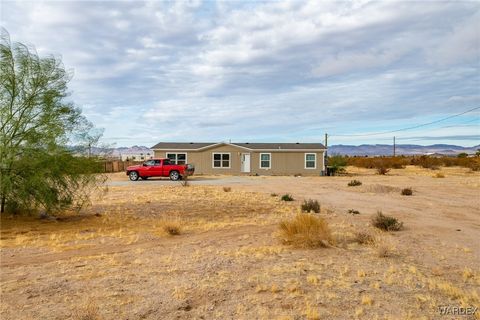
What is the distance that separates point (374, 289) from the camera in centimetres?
603

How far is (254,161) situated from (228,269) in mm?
33233

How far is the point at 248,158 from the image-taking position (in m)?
40.3

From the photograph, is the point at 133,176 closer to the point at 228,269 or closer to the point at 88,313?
the point at 228,269

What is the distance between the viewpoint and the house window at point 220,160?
4053 cm

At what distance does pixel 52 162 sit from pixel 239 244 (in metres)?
5.51

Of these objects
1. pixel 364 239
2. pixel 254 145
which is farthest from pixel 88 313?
pixel 254 145

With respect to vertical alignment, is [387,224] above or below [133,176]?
below

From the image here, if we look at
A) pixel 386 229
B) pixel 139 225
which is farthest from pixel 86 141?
pixel 386 229

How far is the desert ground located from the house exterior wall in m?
26.7

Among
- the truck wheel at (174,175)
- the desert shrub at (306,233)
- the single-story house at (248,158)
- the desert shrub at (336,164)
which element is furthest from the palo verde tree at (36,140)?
the desert shrub at (336,164)

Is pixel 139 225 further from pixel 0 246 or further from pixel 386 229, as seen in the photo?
pixel 386 229

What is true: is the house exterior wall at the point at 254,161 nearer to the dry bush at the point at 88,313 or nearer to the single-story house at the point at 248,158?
the single-story house at the point at 248,158

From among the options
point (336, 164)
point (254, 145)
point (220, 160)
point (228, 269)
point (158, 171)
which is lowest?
point (228, 269)

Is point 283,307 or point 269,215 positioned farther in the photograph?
point 269,215
